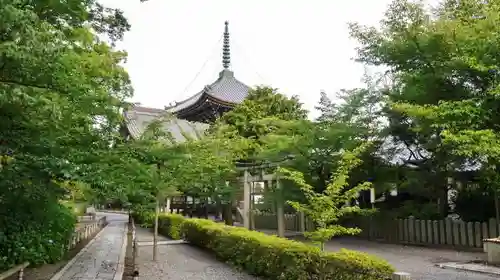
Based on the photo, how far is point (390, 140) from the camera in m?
17.8

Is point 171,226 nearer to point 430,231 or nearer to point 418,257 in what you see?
point 430,231

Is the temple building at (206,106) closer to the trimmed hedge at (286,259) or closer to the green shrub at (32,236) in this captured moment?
the trimmed hedge at (286,259)

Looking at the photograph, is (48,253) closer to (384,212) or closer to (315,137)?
(315,137)

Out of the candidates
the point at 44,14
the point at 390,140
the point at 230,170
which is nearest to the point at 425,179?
the point at 390,140

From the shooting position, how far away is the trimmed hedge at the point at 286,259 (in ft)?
21.9

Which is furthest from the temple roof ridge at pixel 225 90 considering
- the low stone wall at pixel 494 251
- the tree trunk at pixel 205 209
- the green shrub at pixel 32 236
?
the low stone wall at pixel 494 251

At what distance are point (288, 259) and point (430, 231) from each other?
9250mm

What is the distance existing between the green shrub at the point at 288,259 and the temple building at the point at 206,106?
1917cm

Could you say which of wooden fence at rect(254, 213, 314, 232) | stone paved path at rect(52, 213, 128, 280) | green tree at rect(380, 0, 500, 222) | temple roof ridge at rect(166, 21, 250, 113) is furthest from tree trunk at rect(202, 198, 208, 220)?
green tree at rect(380, 0, 500, 222)

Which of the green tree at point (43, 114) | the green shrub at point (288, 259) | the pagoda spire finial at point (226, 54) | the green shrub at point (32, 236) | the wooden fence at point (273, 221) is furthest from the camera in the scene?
the pagoda spire finial at point (226, 54)

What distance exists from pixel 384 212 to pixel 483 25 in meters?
8.46

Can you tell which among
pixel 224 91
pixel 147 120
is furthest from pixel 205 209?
pixel 224 91

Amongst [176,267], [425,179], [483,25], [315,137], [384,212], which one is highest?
A: [483,25]

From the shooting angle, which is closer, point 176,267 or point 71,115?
point 71,115
